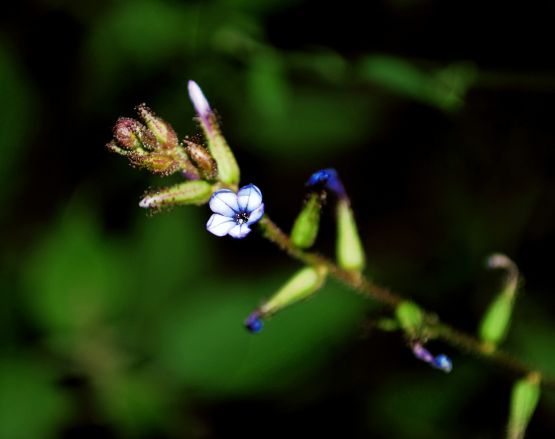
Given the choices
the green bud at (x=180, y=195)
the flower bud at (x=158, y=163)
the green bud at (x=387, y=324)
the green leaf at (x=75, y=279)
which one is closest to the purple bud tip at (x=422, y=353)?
the green bud at (x=387, y=324)

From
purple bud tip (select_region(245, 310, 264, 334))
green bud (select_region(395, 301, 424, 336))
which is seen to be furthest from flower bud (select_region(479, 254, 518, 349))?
purple bud tip (select_region(245, 310, 264, 334))

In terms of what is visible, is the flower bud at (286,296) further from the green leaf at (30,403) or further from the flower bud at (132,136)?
the green leaf at (30,403)

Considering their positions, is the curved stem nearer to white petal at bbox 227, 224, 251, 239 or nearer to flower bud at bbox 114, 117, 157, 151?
white petal at bbox 227, 224, 251, 239

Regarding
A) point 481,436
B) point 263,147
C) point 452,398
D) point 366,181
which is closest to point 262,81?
point 263,147

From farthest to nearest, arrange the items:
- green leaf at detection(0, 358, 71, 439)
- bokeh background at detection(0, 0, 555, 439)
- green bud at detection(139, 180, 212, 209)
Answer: bokeh background at detection(0, 0, 555, 439) → green leaf at detection(0, 358, 71, 439) → green bud at detection(139, 180, 212, 209)

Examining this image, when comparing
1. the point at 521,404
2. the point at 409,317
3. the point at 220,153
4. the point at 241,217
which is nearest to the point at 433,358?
the point at 409,317
